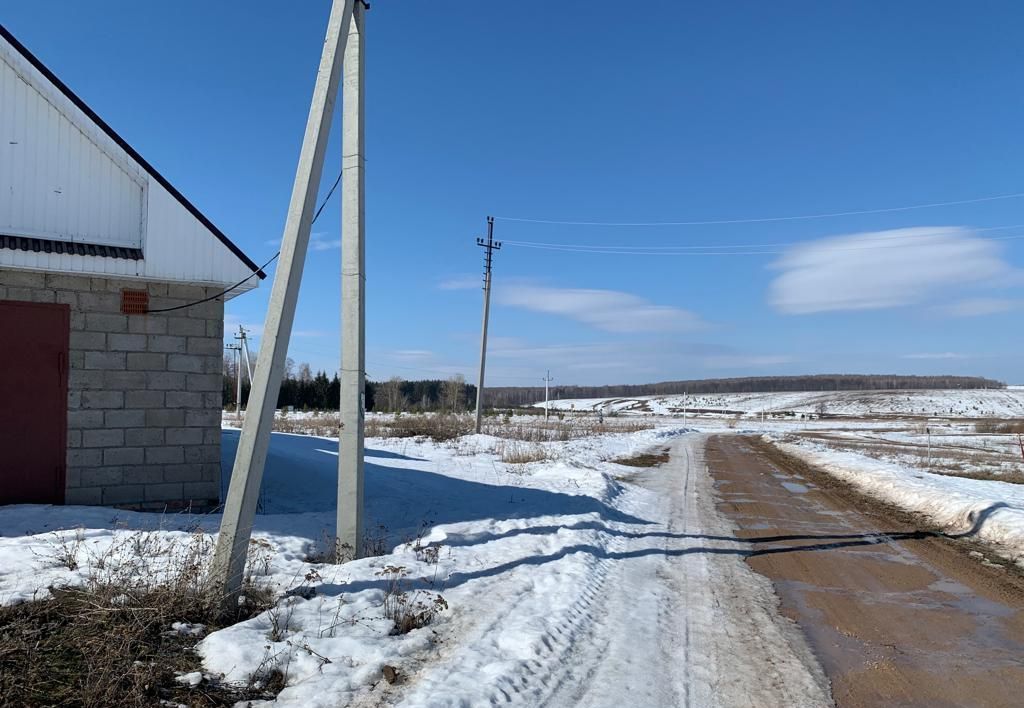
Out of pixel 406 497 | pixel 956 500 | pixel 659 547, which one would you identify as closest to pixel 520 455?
pixel 406 497

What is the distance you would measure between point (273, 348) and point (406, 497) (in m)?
5.89

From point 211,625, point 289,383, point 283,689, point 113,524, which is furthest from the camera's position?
point 289,383

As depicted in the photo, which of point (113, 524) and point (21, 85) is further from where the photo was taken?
point (21, 85)

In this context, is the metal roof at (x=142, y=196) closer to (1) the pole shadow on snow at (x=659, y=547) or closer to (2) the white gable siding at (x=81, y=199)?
(2) the white gable siding at (x=81, y=199)

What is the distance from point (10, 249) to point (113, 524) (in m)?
3.41

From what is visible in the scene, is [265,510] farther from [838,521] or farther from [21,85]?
[838,521]

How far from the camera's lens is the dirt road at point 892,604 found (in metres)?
4.48

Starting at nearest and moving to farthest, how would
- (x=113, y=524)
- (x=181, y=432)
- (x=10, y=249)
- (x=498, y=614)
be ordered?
(x=498, y=614), (x=113, y=524), (x=10, y=249), (x=181, y=432)

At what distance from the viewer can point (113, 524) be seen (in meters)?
7.05

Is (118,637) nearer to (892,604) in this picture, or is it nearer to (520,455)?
(892,604)

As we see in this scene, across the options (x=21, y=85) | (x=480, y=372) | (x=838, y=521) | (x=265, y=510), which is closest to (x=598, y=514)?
(x=838, y=521)

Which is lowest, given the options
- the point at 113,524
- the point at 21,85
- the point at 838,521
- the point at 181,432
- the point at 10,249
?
the point at 838,521

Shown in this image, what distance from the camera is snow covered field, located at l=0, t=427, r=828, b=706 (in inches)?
165

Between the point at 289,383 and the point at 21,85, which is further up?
the point at 21,85
